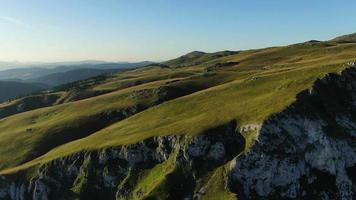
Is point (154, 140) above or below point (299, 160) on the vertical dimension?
above

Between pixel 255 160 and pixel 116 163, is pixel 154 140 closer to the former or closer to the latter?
pixel 116 163

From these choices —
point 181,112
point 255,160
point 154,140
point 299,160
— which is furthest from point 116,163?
point 299,160

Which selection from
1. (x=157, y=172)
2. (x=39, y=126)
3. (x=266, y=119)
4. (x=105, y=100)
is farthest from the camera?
(x=105, y=100)

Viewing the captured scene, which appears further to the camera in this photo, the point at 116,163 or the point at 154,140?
the point at 116,163

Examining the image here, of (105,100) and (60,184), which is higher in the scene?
(105,100)

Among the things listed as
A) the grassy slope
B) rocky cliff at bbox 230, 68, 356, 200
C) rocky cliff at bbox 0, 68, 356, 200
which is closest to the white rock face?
rocky cliff at bbox 0, 68, 356, 200

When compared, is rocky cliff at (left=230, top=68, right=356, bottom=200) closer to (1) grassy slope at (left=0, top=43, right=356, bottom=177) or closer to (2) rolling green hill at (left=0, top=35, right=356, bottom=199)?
(2) rolling green hill at (left=0, top=35, right=356, bottom=199)

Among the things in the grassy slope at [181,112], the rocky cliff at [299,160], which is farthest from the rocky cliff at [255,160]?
the grassy slope at [181,112]

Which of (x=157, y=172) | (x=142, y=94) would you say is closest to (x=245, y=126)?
(x=157, y=172)

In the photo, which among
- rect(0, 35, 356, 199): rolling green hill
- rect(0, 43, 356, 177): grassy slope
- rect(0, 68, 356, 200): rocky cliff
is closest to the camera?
rect(0, 68, 356, 200): rocky cliff

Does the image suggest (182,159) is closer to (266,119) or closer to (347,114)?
(266,119)

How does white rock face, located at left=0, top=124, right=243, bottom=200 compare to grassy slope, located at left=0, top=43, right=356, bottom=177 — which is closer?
white rock face, located at left=0, top=124, right=243, bottom=200
